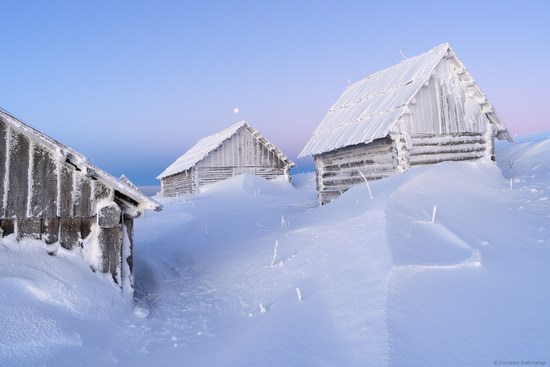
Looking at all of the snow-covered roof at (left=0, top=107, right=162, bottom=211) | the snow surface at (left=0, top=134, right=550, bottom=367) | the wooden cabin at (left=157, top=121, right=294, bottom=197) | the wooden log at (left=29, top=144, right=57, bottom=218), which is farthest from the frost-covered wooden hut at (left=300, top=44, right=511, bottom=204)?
the wooden cabin at (left=157, top=121, right=294, bottom=197)

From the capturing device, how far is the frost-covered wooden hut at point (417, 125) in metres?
13.3

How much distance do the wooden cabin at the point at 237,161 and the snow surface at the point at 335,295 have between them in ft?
53.6

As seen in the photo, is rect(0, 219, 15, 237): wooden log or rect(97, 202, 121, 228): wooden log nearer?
rect(0, 219, 15, 237): wooden log

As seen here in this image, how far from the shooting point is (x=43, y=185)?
6539mm

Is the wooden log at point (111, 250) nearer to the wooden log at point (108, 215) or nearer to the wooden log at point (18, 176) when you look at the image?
the wooden log at point (108, 215)

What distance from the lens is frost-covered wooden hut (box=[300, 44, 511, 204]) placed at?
13312 mm

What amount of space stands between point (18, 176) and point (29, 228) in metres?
0.83

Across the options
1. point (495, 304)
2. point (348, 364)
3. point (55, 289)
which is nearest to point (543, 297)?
point (495, 304)

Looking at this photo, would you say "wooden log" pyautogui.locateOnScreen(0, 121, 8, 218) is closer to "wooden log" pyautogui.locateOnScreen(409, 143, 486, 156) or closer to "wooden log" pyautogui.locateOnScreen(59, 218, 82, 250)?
"wooden log" pyautogui.locateOnScreen(59, 218, 82, 250)

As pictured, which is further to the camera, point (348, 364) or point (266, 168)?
point (266, 168)

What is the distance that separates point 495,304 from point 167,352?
406 cm

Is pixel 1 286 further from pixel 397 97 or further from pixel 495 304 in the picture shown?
pixel 397 97

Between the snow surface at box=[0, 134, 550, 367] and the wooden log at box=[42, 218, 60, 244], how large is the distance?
0.67 feet

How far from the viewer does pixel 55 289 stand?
5.73m
